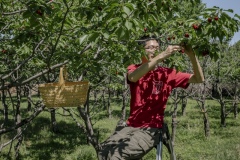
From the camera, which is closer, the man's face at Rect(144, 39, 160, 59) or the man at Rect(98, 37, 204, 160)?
the man at Rect(98, 37, 204, 160)

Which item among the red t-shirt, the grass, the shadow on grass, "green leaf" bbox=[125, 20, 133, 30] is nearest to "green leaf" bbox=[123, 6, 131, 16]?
"green leaf" bbox=[125, 20, 133, 30]

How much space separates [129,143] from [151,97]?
59 cm

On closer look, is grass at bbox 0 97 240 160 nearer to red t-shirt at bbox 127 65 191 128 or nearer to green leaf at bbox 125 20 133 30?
red t-shirt at bbox 127 65 191 128

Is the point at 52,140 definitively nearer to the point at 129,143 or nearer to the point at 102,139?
the point at 102,139

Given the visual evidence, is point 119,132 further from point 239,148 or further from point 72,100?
point 239,148

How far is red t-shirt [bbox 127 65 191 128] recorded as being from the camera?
2.99 meters

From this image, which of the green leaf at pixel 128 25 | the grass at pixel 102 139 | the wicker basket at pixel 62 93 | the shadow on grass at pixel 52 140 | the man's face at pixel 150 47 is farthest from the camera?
the shadow on grass at pixel 52 140

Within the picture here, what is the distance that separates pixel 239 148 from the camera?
9.29 metres

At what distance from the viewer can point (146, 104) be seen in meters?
3.03

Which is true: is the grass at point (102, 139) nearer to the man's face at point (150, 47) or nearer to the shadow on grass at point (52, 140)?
the shadow on grass at point (52, 140)

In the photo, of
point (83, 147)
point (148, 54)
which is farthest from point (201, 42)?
point (83, 147)

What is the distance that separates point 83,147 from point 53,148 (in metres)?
1.17

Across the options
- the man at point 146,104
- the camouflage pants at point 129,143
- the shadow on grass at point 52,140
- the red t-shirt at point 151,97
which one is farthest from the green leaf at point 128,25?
the shadow on grass at point 52,140

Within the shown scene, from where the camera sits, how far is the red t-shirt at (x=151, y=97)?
299 centimetres
